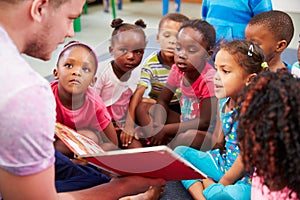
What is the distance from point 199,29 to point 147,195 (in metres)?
0.74

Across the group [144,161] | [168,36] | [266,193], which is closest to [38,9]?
[144,161]

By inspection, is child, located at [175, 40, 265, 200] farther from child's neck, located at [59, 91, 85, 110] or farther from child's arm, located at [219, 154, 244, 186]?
child's neck, located at [59, 91, 85, 110]

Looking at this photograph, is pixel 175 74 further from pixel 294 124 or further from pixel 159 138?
pixel 294 124

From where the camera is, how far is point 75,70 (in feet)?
4.49

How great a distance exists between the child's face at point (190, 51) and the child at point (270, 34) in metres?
0.21

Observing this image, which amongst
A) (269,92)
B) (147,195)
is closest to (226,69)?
(147,195)

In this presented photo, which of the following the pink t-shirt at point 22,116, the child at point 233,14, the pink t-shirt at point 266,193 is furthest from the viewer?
the child at point 233,14

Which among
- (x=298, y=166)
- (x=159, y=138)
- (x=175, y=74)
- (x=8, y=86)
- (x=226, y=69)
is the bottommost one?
(x=159, y=138)

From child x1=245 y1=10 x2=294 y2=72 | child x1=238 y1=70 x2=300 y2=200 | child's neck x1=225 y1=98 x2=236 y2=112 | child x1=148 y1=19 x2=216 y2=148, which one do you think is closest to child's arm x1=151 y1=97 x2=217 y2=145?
child x1=148 y1=19 x2=216 y2=148

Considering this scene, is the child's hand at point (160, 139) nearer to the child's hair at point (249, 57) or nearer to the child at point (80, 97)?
the child at point (80, 97)

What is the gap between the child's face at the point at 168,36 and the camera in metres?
1.71

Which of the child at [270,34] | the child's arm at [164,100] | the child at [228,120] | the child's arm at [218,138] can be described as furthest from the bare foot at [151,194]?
the child at [270,34]

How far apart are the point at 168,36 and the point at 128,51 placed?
34 centimetres

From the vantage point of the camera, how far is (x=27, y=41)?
0.70 metres
